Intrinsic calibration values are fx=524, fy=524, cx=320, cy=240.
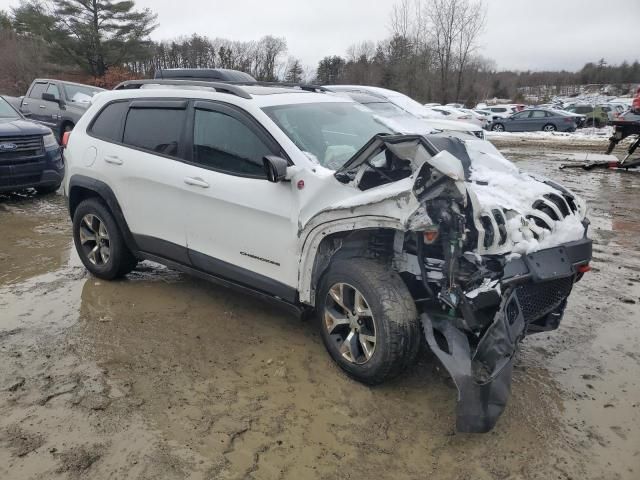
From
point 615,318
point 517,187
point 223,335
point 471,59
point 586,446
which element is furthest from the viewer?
point 471,59

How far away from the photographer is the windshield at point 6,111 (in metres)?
9.02

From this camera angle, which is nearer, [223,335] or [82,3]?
[223,335]

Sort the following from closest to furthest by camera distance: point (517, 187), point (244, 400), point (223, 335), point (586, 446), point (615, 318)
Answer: point (586, 446)
point (244, 400)
point (517, 187)
point (223, 335)
point (615, 318)

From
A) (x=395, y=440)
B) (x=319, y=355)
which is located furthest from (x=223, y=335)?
(x=395, y=440)

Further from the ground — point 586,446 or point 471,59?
point 471,59

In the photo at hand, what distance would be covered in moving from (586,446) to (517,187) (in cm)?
160

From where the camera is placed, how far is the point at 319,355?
3738 mm

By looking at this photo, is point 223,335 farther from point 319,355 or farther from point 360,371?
point 360,371

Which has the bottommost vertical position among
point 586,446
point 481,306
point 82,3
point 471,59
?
point 586,446

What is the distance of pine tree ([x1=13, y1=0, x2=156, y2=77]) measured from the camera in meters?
42.3

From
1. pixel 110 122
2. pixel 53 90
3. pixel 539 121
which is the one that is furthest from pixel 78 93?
pixel 539 121

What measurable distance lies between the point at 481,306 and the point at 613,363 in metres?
1.53

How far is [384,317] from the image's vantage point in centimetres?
306

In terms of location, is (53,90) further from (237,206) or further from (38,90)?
(237,206)
